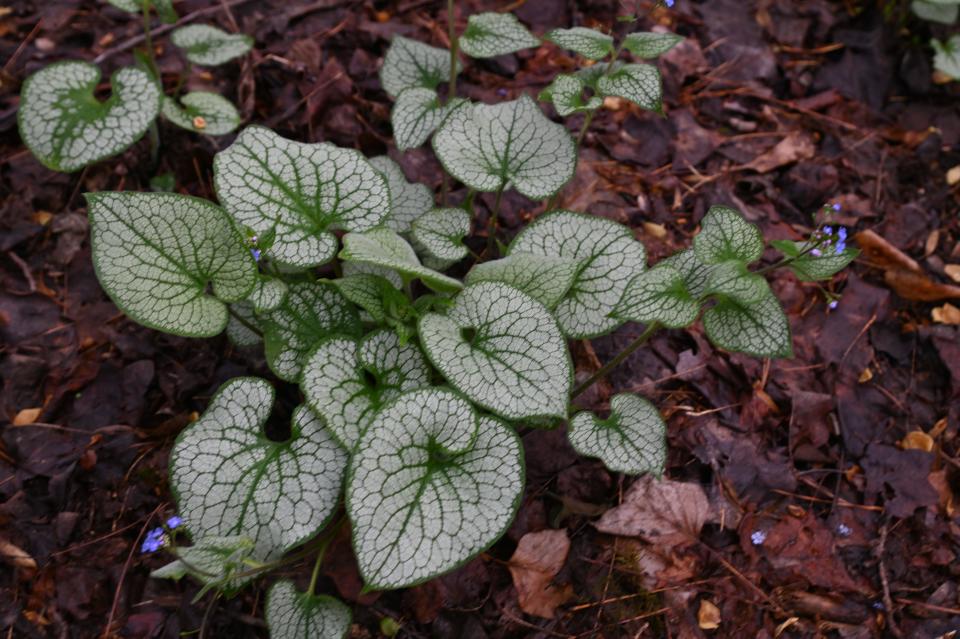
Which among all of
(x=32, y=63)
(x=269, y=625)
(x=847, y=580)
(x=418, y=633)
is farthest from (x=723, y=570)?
(x=32, y=63)

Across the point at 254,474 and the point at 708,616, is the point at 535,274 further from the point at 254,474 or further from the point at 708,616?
the point at 708,616

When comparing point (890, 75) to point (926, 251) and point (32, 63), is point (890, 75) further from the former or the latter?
point (32, 63)

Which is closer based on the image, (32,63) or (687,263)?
(687,263)

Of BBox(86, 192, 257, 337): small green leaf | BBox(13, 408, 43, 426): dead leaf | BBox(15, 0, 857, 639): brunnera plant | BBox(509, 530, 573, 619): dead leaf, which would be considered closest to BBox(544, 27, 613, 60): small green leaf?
BBox(15, 0, 857, 639): brunnera plant

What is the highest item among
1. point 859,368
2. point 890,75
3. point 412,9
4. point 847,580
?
point 412,9

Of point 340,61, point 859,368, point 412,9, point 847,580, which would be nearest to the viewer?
point 847,580

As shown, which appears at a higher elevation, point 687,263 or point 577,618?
point 687,263

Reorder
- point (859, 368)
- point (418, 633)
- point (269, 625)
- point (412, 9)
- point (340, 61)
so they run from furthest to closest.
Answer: point (412, 9) < point (340, 61) < point (859, 368) < point (418, 633) < point (269, 625)
